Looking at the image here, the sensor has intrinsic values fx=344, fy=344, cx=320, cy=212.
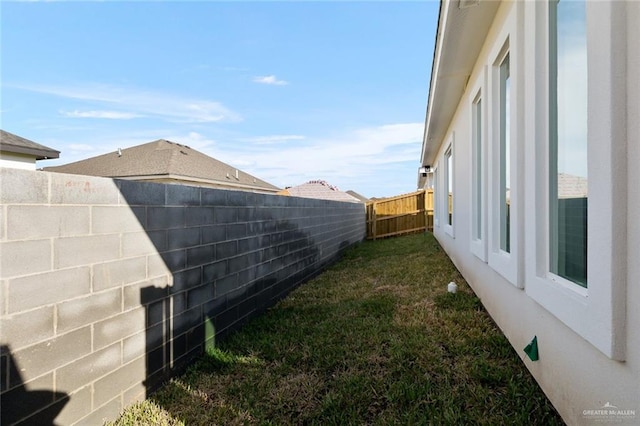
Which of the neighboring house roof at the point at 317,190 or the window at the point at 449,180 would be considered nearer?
the window at the point at 449,180

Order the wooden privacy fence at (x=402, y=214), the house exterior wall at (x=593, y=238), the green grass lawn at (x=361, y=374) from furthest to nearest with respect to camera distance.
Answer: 1. the wooden privacy fence at (x=402, y=214)
2. the green grass lawn at (x=361, y=374)
3. the house exterior wall at (x=593, y=238)

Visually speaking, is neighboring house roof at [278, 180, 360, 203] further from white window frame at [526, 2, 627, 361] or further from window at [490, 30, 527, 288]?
white window frame at [526, 2, 627, 361]

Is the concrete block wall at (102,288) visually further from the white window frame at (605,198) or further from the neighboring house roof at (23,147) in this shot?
the neighboring house roof at (23,147)

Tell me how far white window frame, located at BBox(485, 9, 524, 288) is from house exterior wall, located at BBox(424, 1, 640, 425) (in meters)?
0.01

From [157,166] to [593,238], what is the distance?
1455cm

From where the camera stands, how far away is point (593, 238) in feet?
4.75

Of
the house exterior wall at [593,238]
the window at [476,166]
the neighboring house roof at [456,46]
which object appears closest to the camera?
the house exterior wall at [593,238]

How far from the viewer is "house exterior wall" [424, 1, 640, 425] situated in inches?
48.9

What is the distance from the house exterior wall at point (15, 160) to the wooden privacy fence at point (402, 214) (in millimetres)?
11077

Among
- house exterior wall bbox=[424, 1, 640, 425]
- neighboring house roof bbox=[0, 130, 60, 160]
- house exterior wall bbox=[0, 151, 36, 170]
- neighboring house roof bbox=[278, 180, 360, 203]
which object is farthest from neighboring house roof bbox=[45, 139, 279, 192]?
house exterior wall bbox=[424, 1, 640, 425]

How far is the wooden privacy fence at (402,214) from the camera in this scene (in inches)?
553

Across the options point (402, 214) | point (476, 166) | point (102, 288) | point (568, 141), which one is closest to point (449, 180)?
point (476, 166)

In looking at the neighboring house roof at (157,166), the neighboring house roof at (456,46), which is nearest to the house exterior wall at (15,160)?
the neighboring house roof at (157,166)

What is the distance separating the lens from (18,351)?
4.97 feet
